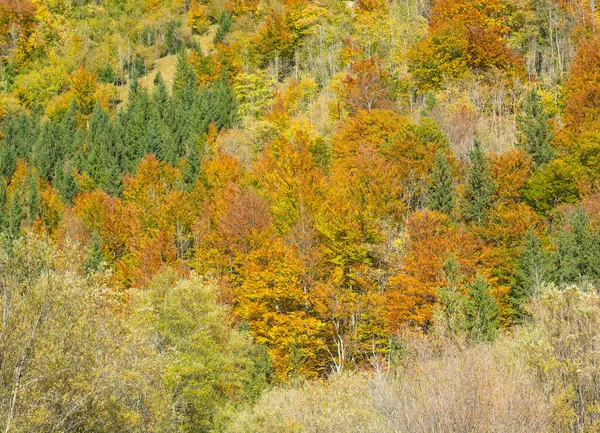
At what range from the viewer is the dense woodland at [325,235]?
1734 cm

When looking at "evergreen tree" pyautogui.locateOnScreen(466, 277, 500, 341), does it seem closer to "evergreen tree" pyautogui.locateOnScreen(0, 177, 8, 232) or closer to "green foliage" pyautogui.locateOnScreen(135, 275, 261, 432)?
"green foliage" pyautogui.locateOnScreen(135, 275, 261, 432)

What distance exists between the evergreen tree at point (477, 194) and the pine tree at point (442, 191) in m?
1.21

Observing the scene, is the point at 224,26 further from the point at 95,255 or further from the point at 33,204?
the point at 95,255

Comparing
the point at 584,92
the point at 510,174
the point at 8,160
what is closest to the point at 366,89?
the point at 510,174

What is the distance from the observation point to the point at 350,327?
36500mm

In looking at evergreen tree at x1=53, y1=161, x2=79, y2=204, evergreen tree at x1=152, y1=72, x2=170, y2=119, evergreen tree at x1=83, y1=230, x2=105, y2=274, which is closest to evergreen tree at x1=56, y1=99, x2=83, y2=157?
evergreen tree at x1=53, y1=161, x2=79, y2=204

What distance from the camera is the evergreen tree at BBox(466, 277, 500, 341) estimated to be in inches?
1178

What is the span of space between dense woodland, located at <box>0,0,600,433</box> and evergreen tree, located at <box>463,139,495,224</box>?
0.15 metres

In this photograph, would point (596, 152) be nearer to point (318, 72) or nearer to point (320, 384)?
point (320, 384)

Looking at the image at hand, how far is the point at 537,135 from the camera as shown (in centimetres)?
4612

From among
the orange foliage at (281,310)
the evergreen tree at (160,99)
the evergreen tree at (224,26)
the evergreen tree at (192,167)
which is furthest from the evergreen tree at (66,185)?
the evergreen tree at (224,26)

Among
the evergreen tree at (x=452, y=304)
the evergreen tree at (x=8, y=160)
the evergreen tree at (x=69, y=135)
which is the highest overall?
the evergreen tree at (x=69, y=135)

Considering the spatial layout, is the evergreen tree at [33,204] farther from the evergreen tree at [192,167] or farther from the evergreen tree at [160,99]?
the evergreen tree at [160,99]

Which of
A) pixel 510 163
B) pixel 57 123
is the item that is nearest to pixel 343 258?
pixel 510 163
